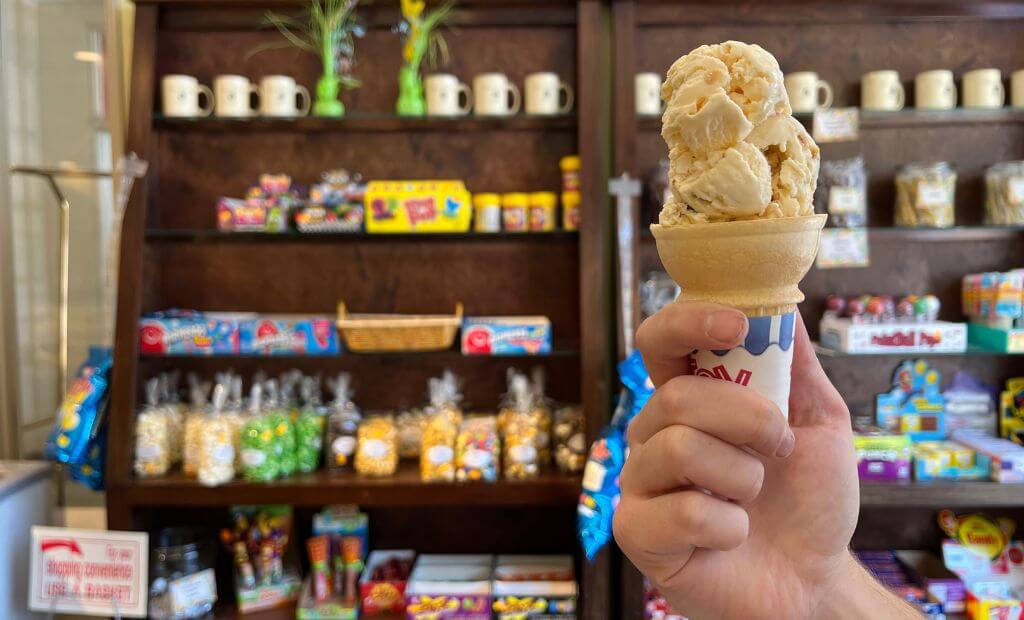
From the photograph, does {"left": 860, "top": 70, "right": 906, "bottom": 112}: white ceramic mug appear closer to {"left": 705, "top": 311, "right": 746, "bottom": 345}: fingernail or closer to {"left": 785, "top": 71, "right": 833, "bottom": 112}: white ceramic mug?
{"left": 785, "top": 71, "right": 833, "bottom": 112}: white ceramic mug

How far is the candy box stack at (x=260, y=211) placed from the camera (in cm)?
234

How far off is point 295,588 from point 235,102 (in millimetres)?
1633

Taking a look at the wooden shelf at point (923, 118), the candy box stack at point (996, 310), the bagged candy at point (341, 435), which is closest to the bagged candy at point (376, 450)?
the bagged candy at point (341, 435)

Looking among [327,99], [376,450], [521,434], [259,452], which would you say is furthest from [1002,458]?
[327,99]

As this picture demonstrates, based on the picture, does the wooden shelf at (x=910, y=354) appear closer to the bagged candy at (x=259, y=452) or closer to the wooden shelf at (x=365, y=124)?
the wooden shelf at (x=365, y=124)

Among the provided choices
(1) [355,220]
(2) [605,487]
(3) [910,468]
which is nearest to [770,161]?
(2) [605,487]

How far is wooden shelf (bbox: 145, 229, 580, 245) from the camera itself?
2395 millimetres

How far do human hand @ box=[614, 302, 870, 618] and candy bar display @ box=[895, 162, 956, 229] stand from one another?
165 cm

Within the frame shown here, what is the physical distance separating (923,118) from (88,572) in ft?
9.85

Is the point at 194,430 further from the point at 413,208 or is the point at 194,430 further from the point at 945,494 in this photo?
the point at 945,494

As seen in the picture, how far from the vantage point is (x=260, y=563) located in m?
2.38

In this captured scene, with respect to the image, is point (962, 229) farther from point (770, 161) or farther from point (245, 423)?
point (245, 423)

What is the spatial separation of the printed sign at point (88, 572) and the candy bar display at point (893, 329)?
7.30ft

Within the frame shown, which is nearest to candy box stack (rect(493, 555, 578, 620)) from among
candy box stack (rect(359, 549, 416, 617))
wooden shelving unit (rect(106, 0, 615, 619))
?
wooden shelving unit (rect(106, 0, 615, 619))
